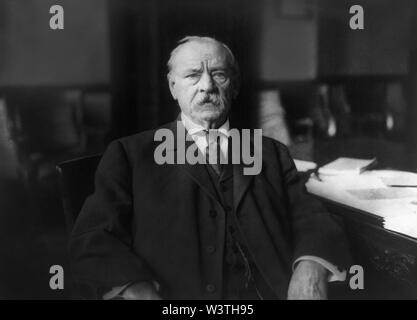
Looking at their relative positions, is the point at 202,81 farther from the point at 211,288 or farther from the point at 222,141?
the point at 211,288

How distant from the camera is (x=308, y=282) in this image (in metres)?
1.31

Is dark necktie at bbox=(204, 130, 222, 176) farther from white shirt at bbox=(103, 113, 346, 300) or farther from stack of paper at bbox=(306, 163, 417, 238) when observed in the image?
stack of paper at bbox=(306, 163, 417, 238)

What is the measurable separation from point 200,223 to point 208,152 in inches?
8.4

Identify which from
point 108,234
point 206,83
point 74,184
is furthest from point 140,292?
point 206,83

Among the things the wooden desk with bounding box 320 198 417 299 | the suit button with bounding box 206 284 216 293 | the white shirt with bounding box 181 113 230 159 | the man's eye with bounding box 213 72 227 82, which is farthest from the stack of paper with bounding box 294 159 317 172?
the suit button with bounding box 206 284 216 293

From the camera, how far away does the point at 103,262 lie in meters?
1.26

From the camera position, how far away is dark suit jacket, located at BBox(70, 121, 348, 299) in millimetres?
1316

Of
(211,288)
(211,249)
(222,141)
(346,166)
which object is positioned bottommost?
(211,288)

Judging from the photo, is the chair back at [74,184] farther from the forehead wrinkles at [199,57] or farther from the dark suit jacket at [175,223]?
the forehead wrinkles at [199,57]

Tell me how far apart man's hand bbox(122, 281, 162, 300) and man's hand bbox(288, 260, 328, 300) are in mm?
380

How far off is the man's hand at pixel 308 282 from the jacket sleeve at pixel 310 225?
0.10 feet
